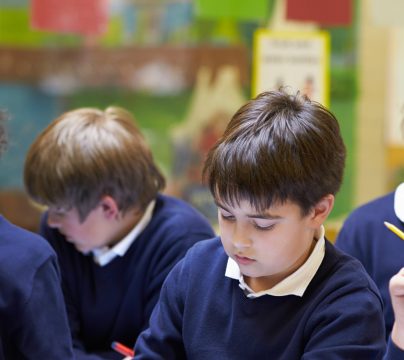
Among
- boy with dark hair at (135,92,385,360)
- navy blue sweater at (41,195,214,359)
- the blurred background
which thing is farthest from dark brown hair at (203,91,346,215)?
the blurred background

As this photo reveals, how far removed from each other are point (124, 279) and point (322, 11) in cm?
124

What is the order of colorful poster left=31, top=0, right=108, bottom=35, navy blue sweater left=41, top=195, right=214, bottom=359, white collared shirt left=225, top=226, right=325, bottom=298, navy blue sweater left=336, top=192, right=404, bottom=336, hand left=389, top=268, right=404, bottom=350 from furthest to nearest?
1. colorful poster left=31, top=0, right=108, bottom=35
2. navy blue sweater left=41, top=195, right=214, bottom=359
3. navy blue sweater left=336, top=192, right=404, bottom=336
4. white collared shirt left=225, top=226, right=325, bottom=298
5. hand left=389, top=268, right=404, bottom=350

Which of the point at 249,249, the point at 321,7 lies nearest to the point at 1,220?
the point at 249,249

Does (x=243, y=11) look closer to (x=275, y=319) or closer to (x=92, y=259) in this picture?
(x=92, y=259)

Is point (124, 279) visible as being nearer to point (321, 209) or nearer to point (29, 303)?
point (29, 303)

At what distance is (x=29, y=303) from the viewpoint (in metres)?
1.21

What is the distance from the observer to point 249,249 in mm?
1116

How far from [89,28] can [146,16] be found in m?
0.18

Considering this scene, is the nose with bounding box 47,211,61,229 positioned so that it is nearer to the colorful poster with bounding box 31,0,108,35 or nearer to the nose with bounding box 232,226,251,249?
the nose with bounding box 232,226,251,249

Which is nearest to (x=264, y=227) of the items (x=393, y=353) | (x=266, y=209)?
(x=266, y=209)

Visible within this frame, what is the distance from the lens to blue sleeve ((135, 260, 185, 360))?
1.24 meters

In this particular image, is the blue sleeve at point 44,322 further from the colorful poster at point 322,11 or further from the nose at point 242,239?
the colorful poster at point 322,11

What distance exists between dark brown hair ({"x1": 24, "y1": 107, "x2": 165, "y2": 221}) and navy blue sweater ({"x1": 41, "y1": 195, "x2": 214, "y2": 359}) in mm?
90

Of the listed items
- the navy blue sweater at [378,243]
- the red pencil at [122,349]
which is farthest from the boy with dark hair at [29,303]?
the navy blue sweater at [378,243]
